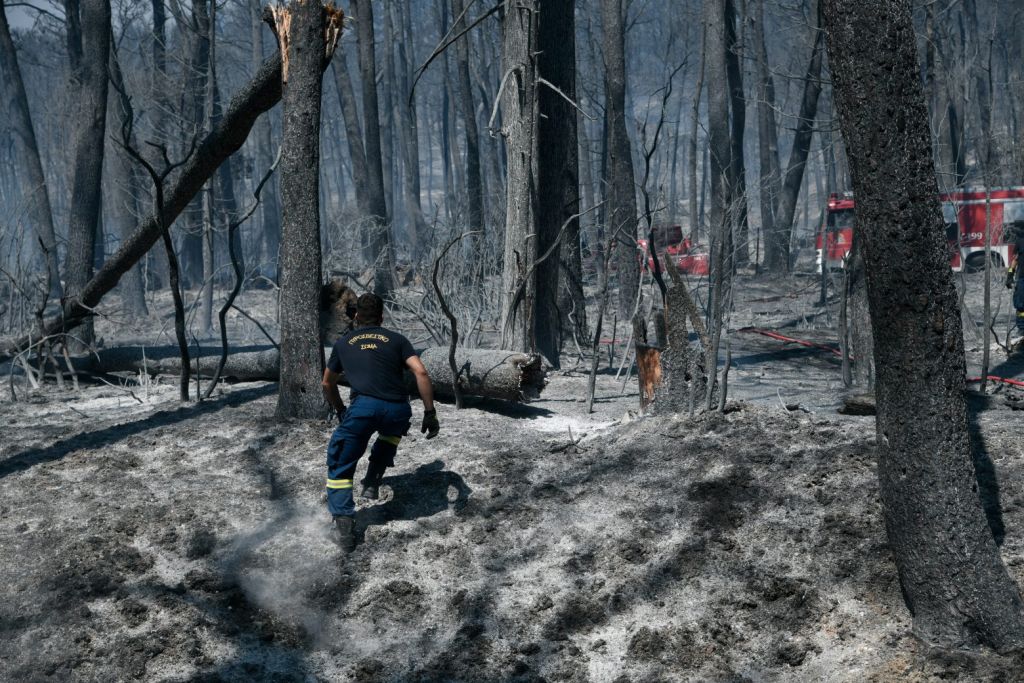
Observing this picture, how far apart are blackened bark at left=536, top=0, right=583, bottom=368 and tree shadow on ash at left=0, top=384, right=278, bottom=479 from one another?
10.4 feet

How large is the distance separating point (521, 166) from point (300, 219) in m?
2.67

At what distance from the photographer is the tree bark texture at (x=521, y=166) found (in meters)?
9.72

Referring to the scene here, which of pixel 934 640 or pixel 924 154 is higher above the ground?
pixel 924 154

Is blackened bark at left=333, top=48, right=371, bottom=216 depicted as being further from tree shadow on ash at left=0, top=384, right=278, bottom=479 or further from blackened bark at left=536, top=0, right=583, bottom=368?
tree shadow on ash at left=0, top=384, right=278, bottom=479

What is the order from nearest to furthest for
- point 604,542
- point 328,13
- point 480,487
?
point 604,542, point 480,487, point 328,13

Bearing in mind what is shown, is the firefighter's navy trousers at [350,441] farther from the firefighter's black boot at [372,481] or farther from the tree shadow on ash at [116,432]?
the tree shadow on ash at [116,432]

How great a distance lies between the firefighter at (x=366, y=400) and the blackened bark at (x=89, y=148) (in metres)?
7.67

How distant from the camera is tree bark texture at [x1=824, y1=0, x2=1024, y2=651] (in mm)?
4332

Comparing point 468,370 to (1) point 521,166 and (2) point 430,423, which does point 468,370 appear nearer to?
(2) point 430,423

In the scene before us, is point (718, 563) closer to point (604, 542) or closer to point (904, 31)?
point (604, 542)

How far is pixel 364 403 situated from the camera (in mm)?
6039

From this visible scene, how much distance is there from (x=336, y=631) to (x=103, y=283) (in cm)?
668

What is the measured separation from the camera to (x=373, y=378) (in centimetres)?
609

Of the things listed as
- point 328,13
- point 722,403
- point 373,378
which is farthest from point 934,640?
point 328,13
